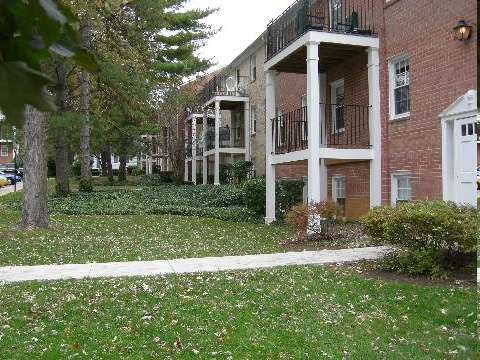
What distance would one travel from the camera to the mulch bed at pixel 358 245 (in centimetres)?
704

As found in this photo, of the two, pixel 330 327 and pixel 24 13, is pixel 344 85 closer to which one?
pixel 330 327

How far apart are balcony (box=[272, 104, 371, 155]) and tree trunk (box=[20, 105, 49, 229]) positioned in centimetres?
611

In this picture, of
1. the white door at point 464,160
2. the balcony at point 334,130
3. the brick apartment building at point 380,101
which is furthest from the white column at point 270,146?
the white door at point 464,160

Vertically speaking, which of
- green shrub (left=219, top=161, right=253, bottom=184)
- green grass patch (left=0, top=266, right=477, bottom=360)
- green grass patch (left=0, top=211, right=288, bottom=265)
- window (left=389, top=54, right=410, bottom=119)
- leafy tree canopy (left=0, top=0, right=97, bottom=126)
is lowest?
green grass patch (left=0, top=266, right=477, bottom=360)

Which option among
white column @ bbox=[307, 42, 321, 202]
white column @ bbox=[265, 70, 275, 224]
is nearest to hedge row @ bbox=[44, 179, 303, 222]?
white column @ bbox=[265, 70, 275, 224]

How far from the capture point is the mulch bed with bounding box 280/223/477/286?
7039 mm

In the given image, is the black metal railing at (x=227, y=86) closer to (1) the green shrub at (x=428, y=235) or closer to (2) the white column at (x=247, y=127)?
(2) the white column at (x=247, y=127)

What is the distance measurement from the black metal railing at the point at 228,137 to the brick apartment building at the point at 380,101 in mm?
11791

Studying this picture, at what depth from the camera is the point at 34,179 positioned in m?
12.5

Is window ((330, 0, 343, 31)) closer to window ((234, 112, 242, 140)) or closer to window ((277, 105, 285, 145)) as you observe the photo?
window ((277, 105, 285, 145))

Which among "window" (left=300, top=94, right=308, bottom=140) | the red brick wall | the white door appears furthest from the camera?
"window" (left=300, top=94, right=308, bottom=140)

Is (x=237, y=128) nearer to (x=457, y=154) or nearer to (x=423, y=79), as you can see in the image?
(x=423, y=79)

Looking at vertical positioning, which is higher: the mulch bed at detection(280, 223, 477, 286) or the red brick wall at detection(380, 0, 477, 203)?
the red brick wall at detection(380, 0, 477, 203)

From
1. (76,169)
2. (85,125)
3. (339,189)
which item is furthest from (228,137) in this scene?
(76,169)
